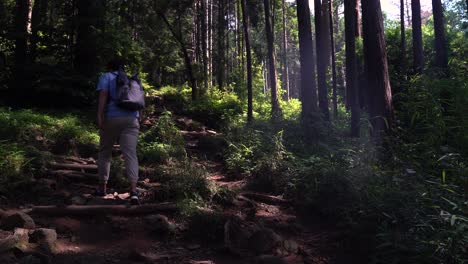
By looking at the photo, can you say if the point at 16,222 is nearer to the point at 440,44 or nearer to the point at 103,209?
the point at 103,209

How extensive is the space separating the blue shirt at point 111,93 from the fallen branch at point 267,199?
2561 mm

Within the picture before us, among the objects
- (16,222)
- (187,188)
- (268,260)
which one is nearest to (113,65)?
(187,188)

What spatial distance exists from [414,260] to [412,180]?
1.52 metres

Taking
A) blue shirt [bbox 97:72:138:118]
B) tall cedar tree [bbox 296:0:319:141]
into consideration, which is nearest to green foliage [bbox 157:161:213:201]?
blue shirt [bbox 97:72:138:118]

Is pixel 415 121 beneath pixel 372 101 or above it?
beneath

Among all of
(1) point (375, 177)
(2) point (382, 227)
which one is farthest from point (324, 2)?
(2) point (382, 227)

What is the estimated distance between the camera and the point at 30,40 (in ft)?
42.3

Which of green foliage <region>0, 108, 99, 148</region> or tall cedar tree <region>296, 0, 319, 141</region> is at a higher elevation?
tall cedar tree <region>296, 0, 319, 141</region>

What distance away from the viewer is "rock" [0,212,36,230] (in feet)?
14.9

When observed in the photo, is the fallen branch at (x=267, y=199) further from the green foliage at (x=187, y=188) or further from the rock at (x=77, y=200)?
the rock at (x=77, y=200)

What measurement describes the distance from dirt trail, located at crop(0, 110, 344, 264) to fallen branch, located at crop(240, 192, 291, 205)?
416 mm

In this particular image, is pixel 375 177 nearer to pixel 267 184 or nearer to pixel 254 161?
pixel 267 184

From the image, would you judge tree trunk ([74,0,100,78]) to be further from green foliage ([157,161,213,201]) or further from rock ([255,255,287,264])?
rock ([255,255,287,264])

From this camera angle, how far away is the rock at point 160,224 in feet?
16.6
